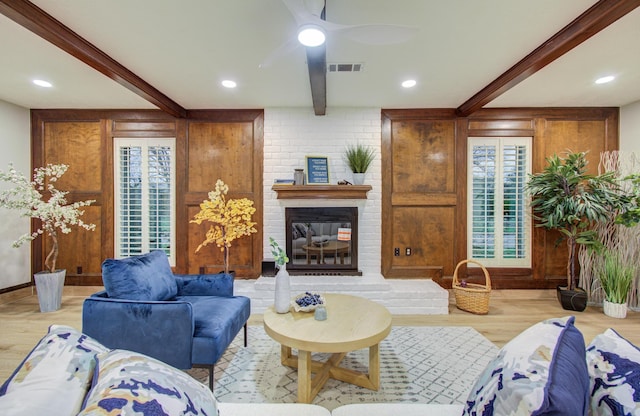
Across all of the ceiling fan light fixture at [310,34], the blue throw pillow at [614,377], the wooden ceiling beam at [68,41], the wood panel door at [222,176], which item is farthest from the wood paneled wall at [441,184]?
the blue throw pillow at [614,377]

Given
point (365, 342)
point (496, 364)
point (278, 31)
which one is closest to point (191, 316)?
point (365, 342)

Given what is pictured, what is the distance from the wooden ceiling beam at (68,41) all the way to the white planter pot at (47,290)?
2.33 meters

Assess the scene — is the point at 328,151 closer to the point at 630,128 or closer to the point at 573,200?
the point at 573,200

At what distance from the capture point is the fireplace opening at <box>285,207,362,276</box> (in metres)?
3.87

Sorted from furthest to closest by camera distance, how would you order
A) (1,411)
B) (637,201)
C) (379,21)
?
(637,201), (379,21), (1,411)

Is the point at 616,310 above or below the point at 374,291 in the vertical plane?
below

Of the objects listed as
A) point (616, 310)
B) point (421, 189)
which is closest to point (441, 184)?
point (421, 189)

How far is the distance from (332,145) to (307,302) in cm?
241

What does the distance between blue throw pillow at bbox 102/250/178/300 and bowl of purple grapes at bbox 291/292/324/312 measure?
3.19ft

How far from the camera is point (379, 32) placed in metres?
1.79

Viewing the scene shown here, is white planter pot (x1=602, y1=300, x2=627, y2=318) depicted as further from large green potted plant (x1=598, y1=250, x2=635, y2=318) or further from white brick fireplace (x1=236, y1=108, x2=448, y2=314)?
white brick fireplace (x1=236, y1=108, x2=448, y2=314)

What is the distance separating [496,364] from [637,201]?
3.84 m

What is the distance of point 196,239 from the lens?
400 centimetres

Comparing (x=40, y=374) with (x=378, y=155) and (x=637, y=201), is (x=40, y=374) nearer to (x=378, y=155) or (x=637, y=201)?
(x=378, y=155)
